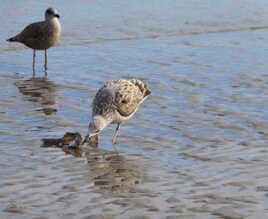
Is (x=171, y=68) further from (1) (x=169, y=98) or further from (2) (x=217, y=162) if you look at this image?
(2) (x=217, y=162)

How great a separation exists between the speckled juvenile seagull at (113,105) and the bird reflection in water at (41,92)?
1.49m

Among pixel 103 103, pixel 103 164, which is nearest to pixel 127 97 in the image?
pixel 103 103

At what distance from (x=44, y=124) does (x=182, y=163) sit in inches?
105

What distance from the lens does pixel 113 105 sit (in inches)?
333

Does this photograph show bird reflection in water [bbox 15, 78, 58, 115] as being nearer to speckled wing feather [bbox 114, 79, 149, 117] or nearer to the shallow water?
the shallow water

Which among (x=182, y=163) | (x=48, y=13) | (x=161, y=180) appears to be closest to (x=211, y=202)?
(x=161, y=180)

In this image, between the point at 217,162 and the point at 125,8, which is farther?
the point at 125,8

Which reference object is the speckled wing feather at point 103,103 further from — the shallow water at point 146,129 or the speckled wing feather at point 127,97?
the shallow water at point 146,129

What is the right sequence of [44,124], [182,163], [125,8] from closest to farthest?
1. [182,163]
2. [44,124]
3. [125,8]

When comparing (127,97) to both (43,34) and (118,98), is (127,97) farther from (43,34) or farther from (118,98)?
(43,34)

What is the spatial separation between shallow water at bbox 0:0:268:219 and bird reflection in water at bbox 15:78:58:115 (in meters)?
0.02

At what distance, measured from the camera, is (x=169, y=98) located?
10656mm

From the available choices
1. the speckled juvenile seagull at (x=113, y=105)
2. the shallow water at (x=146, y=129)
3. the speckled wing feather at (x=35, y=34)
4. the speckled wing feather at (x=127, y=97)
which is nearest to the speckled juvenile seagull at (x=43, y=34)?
the speckled wing feather at (x=35, y=34)

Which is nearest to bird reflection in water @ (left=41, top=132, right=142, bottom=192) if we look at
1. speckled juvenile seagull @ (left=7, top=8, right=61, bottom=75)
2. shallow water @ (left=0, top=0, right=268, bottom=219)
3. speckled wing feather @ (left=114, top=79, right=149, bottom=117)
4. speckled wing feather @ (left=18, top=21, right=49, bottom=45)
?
shallow water @ (left=0, top=0, right=268, bottom=219)
